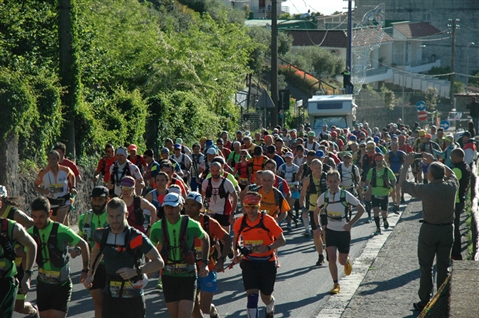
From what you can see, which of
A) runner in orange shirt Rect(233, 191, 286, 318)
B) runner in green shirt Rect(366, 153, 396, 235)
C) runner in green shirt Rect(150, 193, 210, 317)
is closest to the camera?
runner in green shirt Rect(150, 193, 210, 317)

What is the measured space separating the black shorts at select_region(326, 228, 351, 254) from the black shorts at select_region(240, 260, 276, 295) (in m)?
2.50

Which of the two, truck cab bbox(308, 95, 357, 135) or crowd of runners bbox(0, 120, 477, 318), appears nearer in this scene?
crowd of runners bbox(0, 120, 477, 318)

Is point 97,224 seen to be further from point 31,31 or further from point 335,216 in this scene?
point 31,31

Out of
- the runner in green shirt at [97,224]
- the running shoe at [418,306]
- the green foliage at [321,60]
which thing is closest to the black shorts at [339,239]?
the running shoe at [418,306]

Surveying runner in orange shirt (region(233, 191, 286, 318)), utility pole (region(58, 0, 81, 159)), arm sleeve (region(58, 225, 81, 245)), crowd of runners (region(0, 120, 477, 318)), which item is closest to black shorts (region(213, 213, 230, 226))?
crowd of runners (region(0, 120, 477, 318))

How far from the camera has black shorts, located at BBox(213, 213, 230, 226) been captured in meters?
12.3

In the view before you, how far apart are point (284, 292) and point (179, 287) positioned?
12.6ft

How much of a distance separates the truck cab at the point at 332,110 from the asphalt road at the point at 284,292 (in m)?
19.6

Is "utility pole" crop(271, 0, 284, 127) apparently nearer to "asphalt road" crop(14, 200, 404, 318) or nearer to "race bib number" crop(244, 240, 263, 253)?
"asphalt road" crop(14, 200, 404, 318)

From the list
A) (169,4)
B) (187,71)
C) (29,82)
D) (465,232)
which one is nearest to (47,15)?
(29,82)

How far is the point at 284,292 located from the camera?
11.3 m

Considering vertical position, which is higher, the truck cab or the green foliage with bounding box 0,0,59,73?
the green foliage with bounding box 0,0,59,73

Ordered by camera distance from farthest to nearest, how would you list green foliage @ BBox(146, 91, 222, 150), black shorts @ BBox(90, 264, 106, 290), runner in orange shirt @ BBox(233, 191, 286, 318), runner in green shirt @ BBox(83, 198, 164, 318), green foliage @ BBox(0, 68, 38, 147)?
green foliage @ BBox(146, 91, 222, 150), green foliage @ BBox(0, 68, 38, 147), runner in orange shirt @ BBox(233, 191, 286, 318), black shorts @ BBox(90, 264, 106, 290), runner in green shirt @ BBox(83, 198, 164, 318)

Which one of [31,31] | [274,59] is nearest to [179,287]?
[31,31]
